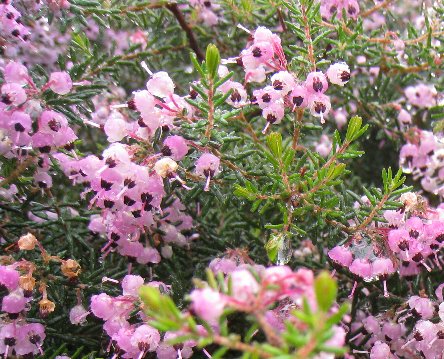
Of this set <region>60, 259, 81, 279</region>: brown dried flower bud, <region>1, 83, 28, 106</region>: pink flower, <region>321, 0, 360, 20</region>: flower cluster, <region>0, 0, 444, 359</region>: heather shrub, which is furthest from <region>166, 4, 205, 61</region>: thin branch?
<region>60, 259, 81, 279</region>: brown dried flower bud

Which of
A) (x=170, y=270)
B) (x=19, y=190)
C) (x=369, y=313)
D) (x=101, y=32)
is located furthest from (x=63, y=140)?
(x=369, y=313)

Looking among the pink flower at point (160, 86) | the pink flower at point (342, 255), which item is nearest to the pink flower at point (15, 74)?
the pink flower at point (160, 86)

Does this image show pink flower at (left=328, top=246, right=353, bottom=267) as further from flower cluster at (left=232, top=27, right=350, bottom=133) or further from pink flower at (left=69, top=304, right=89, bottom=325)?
pink flower at (left=69, top=304, right=89, bottom=325)

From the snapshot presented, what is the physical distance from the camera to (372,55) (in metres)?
1.89

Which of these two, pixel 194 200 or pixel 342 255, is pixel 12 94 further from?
pixel 342 255

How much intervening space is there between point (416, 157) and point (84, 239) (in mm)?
1120

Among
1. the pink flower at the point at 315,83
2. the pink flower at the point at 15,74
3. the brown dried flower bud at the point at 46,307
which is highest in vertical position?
the pink flower at the point at 315,83

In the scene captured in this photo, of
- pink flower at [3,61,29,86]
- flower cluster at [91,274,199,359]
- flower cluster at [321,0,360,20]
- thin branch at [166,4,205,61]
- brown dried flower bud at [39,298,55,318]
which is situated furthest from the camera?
thin branch at [166,4,205,61]

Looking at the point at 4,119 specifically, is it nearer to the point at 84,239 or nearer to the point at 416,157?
the point at 84,239

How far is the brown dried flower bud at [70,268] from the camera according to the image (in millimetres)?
1369

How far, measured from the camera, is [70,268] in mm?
1388

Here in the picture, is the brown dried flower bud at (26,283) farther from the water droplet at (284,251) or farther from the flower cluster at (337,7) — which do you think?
the flower cluster at (337,7)

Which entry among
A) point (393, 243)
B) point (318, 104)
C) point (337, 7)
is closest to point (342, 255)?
point (393, 243)

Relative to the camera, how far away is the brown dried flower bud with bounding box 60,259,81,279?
4.49ft
